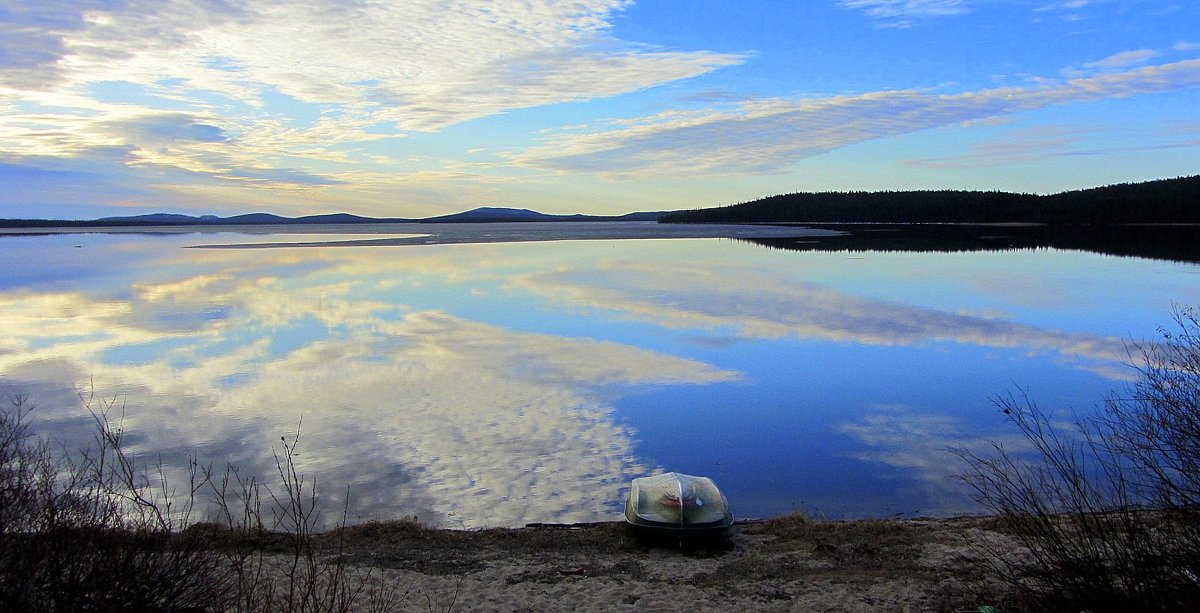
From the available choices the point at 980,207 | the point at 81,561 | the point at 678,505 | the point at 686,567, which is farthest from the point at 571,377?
the point at 980,207

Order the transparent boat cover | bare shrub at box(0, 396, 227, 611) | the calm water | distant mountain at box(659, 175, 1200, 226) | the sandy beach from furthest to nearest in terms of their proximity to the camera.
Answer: distant mountain at box(659, 175, 1200, 226) < the calm water < the transparent boat cover < the sandy beach < bare shrub at box(0, 396, 227, 611)

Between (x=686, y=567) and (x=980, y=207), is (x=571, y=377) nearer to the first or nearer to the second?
(x=686, y=567)

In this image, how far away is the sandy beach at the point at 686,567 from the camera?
241 inches

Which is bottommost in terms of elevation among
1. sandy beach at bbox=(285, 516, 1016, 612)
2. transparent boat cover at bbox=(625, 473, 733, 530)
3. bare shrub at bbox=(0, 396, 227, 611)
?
sandy beach at bbox=(285, 516, 1016, 612)

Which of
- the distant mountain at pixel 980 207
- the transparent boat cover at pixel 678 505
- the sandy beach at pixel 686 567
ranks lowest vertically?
the sandy beach at pixel 686 567

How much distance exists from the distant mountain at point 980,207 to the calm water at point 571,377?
244 ft

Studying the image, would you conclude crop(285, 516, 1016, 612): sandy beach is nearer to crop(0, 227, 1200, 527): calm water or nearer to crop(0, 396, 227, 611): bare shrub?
crop(0, 227, 1200, 527): calm water

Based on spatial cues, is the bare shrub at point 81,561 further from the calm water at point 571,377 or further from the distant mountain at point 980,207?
the distant mountain at point 980,207

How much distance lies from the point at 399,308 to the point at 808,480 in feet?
45.9

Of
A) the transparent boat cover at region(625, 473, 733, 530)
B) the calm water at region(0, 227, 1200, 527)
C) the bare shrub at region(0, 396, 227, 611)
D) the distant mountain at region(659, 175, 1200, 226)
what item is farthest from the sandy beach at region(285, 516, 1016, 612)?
the distant mountain at region(659, 175, 1200, 226)

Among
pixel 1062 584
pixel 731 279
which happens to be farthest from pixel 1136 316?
pixel 1062 584

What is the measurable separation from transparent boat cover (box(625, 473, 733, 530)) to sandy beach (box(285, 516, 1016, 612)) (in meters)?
0.18

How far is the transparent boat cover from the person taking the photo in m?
7.42

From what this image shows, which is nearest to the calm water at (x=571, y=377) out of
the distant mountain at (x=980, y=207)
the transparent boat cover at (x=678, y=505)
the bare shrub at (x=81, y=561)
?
the transparent boat cover at (x=678, y=505)
